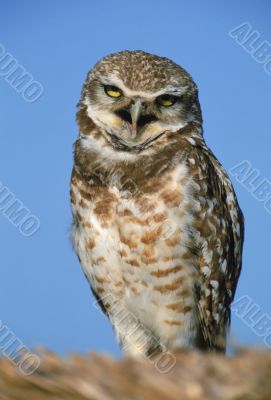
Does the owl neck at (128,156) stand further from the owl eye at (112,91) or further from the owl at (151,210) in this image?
the owl eye at (112,91)

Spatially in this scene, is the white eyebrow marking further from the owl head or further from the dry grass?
the dry grass

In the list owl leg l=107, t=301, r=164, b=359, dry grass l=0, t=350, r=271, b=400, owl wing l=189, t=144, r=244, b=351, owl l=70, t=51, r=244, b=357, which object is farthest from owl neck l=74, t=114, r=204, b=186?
dry grass l=0, t=350, r=271, b=400

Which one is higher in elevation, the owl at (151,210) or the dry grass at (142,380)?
the owl at (151,210)

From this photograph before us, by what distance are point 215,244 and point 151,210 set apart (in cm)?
63

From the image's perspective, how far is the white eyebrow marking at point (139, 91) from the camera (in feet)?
16.1

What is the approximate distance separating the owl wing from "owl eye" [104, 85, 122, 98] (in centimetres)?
73

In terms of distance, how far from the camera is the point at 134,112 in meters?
4.86

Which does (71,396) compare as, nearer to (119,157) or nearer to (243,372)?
(243,372)

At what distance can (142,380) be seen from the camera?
1398 mm

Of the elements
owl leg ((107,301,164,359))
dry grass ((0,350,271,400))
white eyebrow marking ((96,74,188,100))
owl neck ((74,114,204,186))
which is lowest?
dry grass ((0,350,271,400))

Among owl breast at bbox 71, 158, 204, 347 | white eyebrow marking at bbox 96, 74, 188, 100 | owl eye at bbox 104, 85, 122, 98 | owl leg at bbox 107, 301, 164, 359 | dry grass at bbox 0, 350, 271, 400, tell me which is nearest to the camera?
dry grass at bbox 0, 350, 271, 400

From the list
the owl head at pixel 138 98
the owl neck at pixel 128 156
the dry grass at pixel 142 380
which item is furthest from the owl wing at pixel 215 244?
the dry grass at pixel 142 380

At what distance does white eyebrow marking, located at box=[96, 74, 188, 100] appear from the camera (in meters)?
4.89

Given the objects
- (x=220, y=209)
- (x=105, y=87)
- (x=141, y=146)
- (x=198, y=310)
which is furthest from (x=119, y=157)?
(x=198, y=310)
